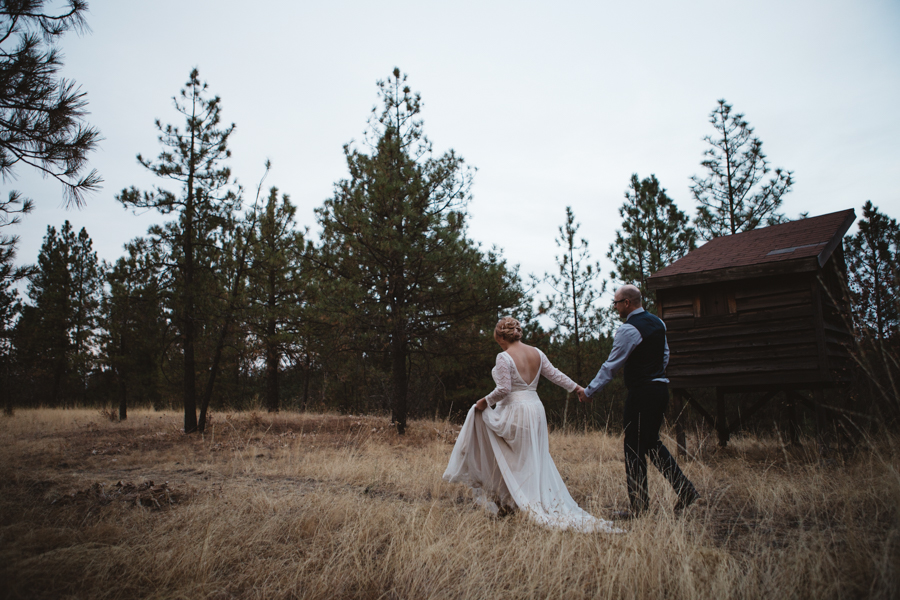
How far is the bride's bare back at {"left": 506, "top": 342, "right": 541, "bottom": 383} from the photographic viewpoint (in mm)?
4727

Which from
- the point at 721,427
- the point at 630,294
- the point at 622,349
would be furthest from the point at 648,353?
the point at 721,427

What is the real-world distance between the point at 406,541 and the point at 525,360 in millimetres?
2004

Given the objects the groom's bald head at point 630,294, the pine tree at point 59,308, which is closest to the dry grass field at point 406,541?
the groom's bald head at point 630,294

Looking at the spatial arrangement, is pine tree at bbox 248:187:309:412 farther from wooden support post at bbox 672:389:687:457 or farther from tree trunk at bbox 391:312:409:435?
wooden support post at bbox 672:389:687:457

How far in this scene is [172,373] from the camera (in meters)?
24.3

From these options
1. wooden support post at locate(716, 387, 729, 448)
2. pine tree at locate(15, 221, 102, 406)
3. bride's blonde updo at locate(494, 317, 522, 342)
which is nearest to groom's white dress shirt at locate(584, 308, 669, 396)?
bride's blonde updo at locate(494, 317, 522, 342)

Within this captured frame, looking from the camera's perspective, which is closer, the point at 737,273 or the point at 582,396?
the point at 582,396

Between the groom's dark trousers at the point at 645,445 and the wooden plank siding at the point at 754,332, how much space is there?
5.22m

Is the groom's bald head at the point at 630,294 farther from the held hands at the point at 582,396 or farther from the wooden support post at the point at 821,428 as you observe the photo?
the wooden support post at the point at 821,428

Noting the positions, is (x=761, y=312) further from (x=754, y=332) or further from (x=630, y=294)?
(x=630, y=294)

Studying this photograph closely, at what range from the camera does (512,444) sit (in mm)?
4660

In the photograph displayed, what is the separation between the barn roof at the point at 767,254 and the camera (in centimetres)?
803

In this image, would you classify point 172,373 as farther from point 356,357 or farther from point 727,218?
point 727,218

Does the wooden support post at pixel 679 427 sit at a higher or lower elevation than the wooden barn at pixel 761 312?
lower
